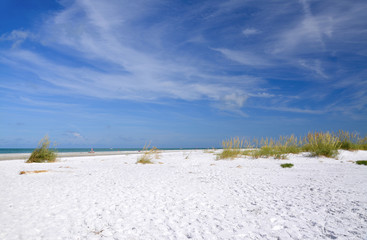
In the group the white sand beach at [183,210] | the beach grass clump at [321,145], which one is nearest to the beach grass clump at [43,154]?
the white sand beach at [183,210]

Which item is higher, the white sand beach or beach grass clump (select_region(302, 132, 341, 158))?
beach grass clump (select_region(302, 132, 341, 158))

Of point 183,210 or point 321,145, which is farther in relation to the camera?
point 321,145

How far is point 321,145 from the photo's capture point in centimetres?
1284

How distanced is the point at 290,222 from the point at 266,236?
620 mm

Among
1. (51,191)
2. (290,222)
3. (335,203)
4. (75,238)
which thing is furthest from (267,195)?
(51,191)

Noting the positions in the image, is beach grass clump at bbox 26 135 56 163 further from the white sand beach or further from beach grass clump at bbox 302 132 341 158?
beach grass clump at bbox 302 132 341 158

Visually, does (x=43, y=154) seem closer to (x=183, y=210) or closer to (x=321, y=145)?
(x=183, y=210)

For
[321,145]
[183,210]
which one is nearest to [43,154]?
[183,210]

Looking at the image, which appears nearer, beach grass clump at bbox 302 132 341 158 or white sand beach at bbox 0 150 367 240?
white sand beach at bbox 0 150 367 240

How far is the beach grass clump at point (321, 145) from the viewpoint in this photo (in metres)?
12.5

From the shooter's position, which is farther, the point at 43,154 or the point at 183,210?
the point at 43,154

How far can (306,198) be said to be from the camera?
450 centimetres

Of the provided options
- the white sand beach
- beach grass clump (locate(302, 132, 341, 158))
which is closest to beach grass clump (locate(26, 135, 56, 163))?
the white sand beach

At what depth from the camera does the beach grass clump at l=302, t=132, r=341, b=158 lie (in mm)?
12461
